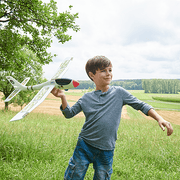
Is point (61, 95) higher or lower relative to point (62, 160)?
higher

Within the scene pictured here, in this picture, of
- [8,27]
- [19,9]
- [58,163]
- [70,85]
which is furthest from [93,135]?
[8,27]

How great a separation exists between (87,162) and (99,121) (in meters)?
0.50

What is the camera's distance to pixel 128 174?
3.24 meters

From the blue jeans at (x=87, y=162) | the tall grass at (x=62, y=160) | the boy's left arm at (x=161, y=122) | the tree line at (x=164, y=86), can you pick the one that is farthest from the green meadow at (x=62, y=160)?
the tree line at (x=164, y=86)

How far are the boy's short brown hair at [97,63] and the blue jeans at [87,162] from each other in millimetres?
907

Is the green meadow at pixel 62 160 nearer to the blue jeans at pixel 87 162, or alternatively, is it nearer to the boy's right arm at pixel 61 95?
the blue jeans at pixel 87 162

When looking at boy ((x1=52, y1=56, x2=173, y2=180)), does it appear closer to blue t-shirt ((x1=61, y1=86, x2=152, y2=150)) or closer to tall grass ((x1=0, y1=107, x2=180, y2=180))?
blue t-shirt ((x1=61, y1=86, x2=152, y2=150))

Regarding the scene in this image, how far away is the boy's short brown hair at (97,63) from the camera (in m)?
1.70

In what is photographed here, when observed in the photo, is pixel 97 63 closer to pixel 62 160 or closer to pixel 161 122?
pixel 161 122

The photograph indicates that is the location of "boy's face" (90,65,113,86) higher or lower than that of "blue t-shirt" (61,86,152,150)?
higher

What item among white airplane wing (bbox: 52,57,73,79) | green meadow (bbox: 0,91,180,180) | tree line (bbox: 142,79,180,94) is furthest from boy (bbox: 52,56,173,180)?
tree line (bbox: 142,79,180,94)

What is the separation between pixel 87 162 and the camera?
5.38 feet

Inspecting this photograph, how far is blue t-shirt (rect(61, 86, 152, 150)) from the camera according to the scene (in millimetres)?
1626

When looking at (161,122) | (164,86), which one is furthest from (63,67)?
(164,86)
